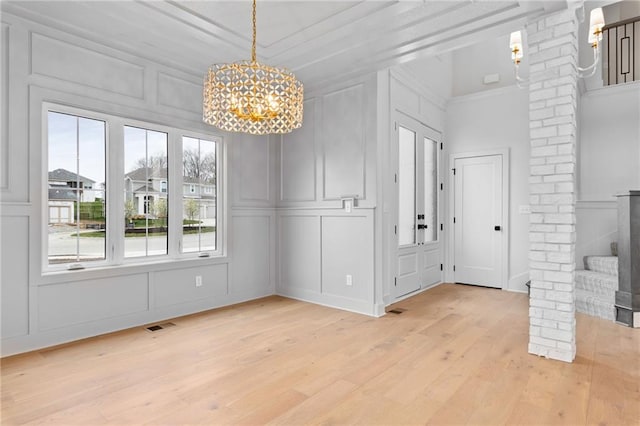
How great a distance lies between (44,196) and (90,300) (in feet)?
3.45

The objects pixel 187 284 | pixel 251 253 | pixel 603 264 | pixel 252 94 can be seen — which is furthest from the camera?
pixel 251 253

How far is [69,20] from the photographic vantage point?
3203 millimetres

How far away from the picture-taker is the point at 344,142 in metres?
4.64

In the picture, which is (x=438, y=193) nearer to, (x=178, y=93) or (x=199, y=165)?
(x=199, y=165)

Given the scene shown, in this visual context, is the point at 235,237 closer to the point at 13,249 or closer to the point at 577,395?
the point at 13,249

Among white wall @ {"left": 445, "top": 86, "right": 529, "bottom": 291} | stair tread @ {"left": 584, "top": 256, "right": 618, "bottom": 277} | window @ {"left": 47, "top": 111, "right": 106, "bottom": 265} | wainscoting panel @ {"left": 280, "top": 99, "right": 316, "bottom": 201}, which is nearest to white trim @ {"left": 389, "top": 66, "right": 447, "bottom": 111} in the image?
white wall @ {"left": 445, "top": 86, "right": 529, "bottom": 291}

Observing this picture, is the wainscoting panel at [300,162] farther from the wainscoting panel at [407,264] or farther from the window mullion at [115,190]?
the window mullion at [115,190]

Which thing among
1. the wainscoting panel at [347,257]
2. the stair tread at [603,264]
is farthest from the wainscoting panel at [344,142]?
the stair tread at [603,264]

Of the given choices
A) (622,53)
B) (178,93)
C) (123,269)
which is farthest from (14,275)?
(622,53)

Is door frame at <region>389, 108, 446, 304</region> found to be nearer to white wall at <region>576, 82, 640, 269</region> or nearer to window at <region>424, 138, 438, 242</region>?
window at <region>424, 138, 438, 242</region>

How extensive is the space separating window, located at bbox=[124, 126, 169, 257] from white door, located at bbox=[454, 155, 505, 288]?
14.9 feet

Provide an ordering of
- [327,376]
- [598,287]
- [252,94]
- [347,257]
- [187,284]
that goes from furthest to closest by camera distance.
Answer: [347,257]
[598,287]
[187,284]
[327,376]
[252,94]

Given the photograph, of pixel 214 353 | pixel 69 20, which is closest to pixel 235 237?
Answer: pixel 214 353

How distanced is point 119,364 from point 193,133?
2672 mm
